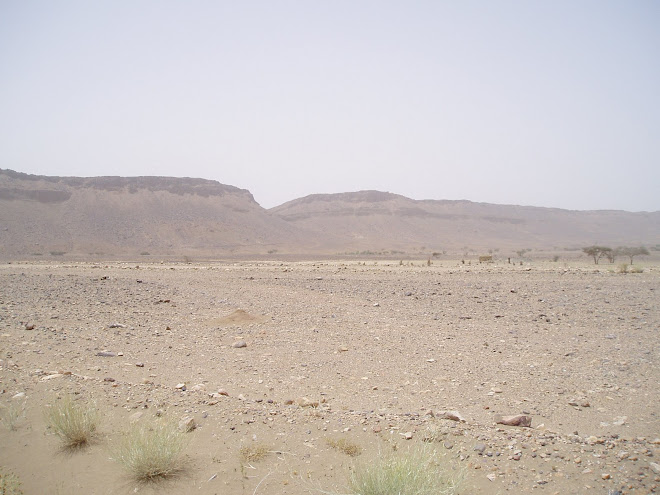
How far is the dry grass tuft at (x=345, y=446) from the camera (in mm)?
5242

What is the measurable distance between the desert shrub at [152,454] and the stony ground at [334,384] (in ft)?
0.41

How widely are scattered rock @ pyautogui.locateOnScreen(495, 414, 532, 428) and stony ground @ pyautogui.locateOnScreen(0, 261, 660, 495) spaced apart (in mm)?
155

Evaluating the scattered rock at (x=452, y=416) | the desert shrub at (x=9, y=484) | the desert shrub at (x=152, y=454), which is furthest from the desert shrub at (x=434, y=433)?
the desert shrub at (x=9, y=484)

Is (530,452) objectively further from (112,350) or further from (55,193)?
(55,193)

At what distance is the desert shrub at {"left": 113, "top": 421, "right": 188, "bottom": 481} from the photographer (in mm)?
4961

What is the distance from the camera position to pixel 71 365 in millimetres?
8367

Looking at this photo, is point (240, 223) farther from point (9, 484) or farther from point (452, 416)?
point (9, 484)

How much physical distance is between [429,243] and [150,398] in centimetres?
9508

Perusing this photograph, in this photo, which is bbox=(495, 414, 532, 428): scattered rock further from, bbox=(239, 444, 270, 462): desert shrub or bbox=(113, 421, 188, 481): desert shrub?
bbox=(113, 421, 188, 481): desert shrub

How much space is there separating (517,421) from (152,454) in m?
4.20

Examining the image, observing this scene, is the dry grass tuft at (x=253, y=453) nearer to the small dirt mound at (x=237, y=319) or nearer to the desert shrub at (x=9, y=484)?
the desert shrub at (x=9, y=484)

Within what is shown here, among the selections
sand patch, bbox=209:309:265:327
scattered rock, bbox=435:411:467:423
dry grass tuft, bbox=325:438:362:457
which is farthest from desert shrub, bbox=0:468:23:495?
sand patch, bbox=209:309:265:327

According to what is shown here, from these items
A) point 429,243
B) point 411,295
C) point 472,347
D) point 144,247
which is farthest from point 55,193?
point 472,347

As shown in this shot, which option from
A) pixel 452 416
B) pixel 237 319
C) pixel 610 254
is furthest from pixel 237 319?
pixel 610 254
